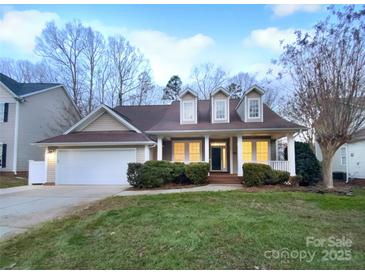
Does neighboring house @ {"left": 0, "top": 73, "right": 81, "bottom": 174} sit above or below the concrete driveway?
above

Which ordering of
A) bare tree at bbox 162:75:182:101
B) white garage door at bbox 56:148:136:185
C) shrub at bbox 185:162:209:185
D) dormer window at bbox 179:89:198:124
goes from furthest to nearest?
bare tree at bbox 162:75:182:101
dormer window at bbox 179:89:198:124
white garage door at bbox 56:148:136:185
shrub at bbox 185:162:209:185

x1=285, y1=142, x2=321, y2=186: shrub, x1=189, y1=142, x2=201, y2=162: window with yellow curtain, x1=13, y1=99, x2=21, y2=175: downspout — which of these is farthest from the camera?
x1=13, y1=99, x2=21, y2=175: downspout

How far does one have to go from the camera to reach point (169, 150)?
1666 cm

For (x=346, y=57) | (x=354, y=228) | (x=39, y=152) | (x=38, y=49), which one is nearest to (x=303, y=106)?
(x=346, y=57)

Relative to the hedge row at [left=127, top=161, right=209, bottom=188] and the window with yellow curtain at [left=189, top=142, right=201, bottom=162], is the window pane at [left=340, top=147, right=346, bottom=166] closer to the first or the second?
the window with yellow curtain at [left=189, top=142, right=201, bottom=162]

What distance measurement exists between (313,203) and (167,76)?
88.2 ft

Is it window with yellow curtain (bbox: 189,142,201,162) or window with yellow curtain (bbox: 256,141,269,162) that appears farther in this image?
window with yellow curtain (bbox: 189,142,201,162)

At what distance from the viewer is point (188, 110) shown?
52.6 feet

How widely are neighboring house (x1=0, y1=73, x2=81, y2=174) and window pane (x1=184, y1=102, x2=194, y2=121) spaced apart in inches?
482

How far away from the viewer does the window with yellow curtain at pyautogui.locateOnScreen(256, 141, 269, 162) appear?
15742 millimetres

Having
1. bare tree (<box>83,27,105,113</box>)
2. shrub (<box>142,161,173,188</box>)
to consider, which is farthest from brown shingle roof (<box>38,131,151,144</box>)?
bare tree (<box>83,27,105,113</box>)

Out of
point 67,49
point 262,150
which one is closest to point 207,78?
point 67,49

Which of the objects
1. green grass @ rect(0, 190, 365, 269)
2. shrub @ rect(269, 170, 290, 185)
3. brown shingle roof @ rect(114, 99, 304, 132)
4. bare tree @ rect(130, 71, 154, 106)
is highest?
bare tree @ rect(130, 71, 154, 106)

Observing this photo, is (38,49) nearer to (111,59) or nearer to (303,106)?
(111,59)
